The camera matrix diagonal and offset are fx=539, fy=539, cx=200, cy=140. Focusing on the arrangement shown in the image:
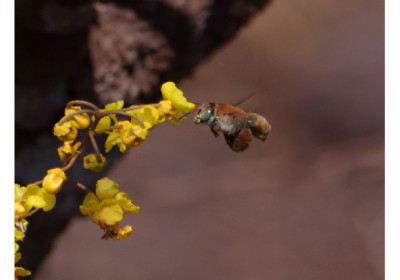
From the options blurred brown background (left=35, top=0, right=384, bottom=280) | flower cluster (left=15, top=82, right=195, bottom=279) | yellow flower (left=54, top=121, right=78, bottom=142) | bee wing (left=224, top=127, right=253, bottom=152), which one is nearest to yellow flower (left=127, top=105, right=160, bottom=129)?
flower cluster (left=15, top=82, right=195, bottom=279)

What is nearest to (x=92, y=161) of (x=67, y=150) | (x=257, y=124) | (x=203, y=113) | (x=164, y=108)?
(x=67, y=150)

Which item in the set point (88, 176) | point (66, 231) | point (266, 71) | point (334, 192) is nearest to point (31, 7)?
point (88, 176)

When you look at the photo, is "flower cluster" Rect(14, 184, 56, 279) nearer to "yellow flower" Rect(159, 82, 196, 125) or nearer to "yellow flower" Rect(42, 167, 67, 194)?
"yellow flower" Rect(42, 167, 67, 194)

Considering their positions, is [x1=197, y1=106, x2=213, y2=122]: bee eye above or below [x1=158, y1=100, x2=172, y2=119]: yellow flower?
below

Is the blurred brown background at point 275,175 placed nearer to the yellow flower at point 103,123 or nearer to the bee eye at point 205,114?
the bee eye at point 205,114

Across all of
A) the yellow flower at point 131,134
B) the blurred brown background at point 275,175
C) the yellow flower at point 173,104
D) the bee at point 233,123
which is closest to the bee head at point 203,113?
the bee at point 233,123

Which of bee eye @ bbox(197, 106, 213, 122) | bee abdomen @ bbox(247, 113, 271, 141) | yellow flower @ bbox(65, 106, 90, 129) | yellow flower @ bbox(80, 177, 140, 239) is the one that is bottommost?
yellow flower @ bbox(80, 177, 140, 239)

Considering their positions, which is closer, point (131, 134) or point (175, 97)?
point (131, 134)

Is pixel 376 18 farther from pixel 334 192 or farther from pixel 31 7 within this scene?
pixel 31 7

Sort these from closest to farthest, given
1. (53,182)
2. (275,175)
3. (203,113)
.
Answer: (53,182)
(203,113)
(275,175)

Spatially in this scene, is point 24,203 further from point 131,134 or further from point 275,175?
point 275,175
